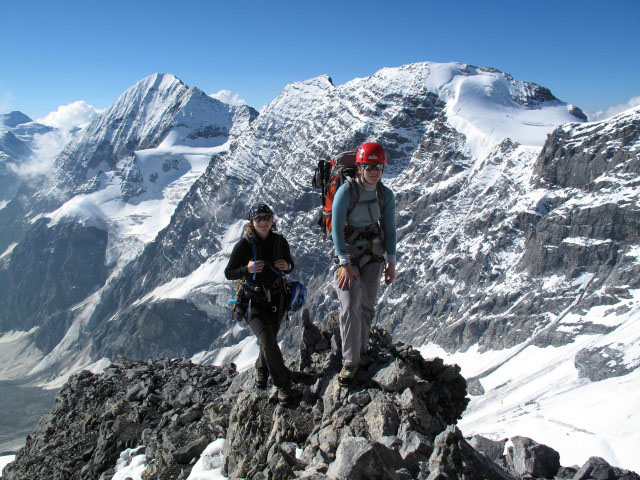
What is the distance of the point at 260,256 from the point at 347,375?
126 inches

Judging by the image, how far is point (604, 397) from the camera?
126m

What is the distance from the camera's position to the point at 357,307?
1002 centimetres

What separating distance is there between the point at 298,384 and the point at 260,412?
1104 mm

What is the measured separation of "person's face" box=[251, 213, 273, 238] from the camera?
1057cm

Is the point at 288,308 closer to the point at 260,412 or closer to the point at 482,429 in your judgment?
the point at 260,412

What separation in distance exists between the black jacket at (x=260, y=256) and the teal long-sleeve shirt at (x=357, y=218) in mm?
1620

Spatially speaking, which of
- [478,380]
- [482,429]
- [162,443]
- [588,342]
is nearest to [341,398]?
[162,443]

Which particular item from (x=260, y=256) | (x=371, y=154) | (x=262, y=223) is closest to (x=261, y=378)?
(x=260, y=256)

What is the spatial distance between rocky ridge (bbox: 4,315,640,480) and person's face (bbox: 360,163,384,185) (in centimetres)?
385

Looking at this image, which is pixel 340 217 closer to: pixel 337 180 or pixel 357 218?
pixel 357 218

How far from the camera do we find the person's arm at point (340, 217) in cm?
951

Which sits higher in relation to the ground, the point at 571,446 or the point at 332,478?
the point at 332,478

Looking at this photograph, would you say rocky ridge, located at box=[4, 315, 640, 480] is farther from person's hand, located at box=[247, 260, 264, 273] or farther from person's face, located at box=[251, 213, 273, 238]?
person's face, located at box=[251, 213, 273, 238]

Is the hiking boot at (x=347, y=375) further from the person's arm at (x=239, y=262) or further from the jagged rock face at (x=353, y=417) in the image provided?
the person's arm at (x=239, y=262)
